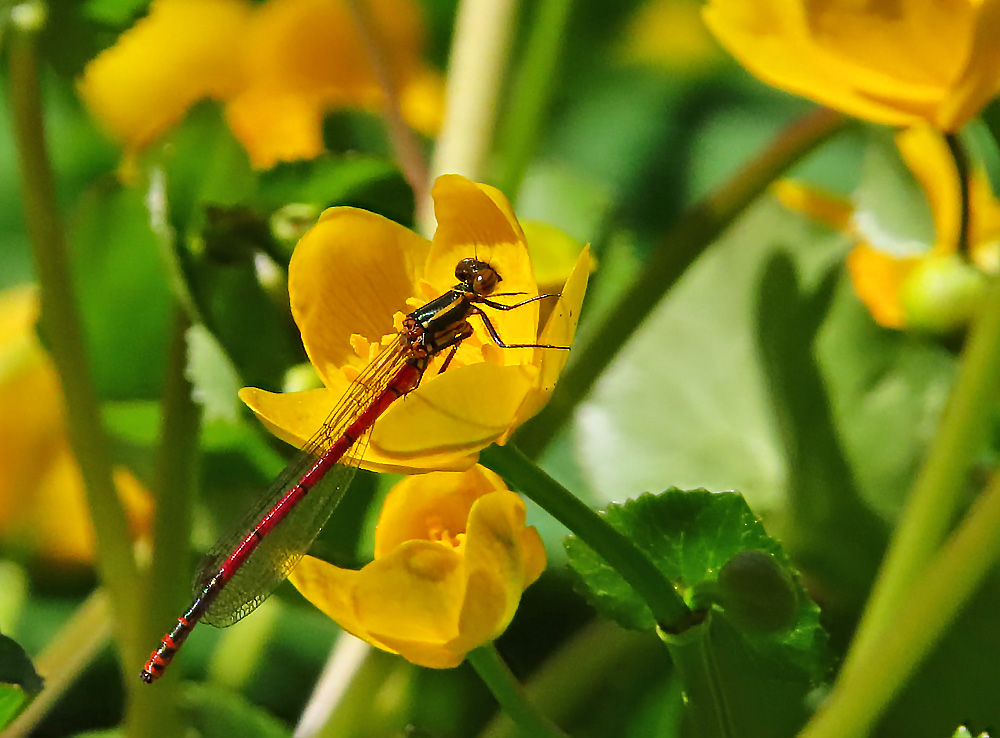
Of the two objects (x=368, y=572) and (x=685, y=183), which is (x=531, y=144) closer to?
(x=685, y=183)

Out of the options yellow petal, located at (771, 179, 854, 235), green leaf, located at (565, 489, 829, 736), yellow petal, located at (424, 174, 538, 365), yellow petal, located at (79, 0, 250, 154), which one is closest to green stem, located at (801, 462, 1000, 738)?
green leaf, located at (565, 489, 829, 736)

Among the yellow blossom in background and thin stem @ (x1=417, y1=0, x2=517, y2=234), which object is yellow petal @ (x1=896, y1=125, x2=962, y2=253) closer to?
thin stem @ (x1=417, y1=0, x2=517, y2=234)

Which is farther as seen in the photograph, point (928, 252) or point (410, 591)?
point (928, 252)

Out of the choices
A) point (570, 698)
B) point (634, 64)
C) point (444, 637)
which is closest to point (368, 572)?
point (444, 637)

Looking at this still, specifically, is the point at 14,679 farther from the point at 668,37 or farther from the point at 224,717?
the point at 668,37

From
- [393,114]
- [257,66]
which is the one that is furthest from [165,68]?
[393,114]
